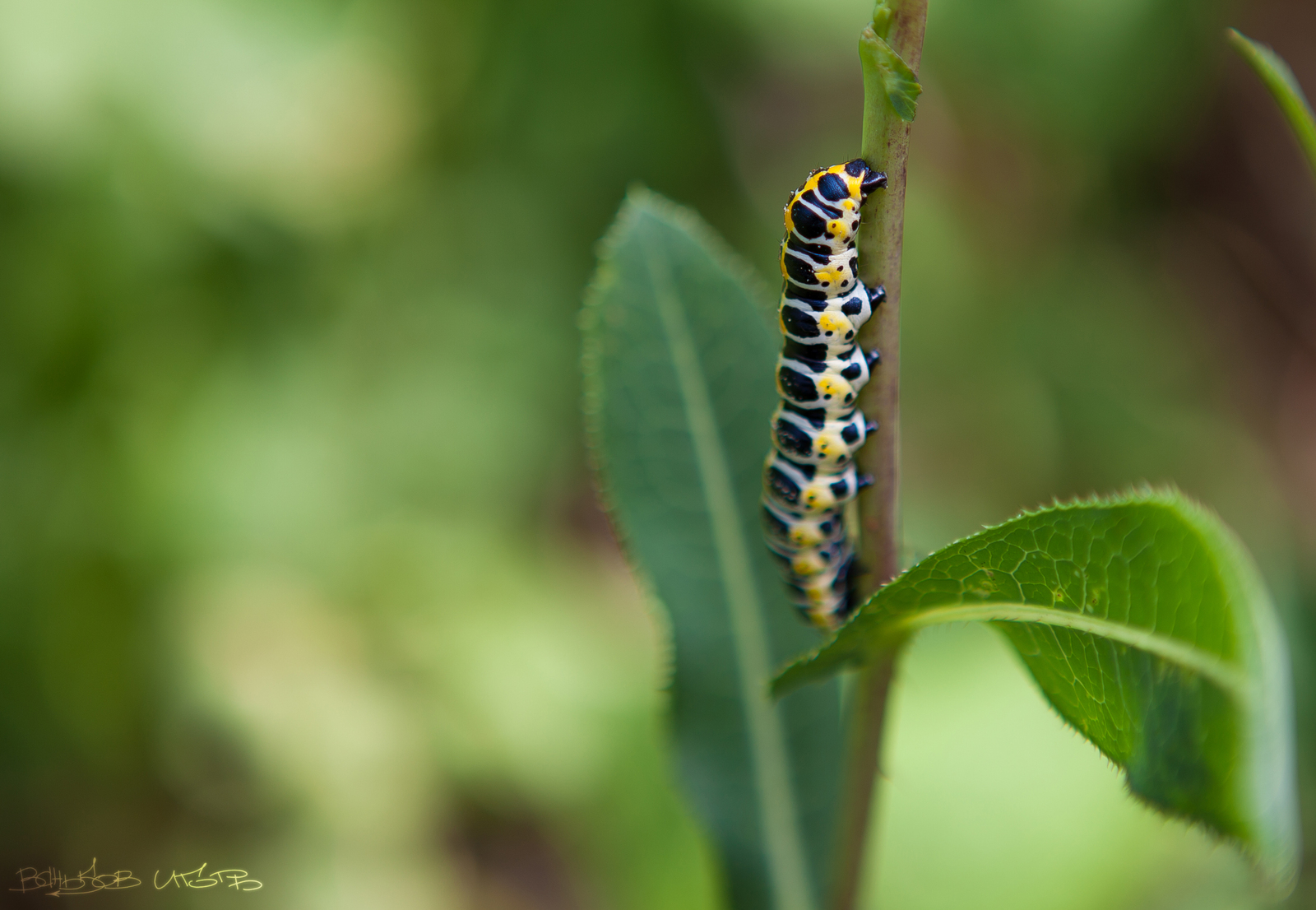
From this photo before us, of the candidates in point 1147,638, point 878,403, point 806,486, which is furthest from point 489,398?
point 1147,638

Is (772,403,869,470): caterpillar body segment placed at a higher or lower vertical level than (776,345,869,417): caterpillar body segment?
lower

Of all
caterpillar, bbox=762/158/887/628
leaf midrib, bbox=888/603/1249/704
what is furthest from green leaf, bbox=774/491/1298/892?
caterpillar, bbox=762/158/887/628

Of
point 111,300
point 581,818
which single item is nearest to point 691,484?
point 581,818

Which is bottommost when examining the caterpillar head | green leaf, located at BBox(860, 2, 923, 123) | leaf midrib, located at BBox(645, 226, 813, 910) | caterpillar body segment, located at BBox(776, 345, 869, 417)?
leaf midrib, located at BBox(645, 226, 813, 910)

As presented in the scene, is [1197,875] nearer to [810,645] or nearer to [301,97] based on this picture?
[810,645]

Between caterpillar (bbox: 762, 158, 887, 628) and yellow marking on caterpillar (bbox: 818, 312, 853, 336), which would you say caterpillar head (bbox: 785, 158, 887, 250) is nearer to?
caterpillar (bbox: 762, 158, 887, 628)

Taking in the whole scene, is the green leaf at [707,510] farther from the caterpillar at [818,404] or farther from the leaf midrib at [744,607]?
the caterpillar at [818,404]
